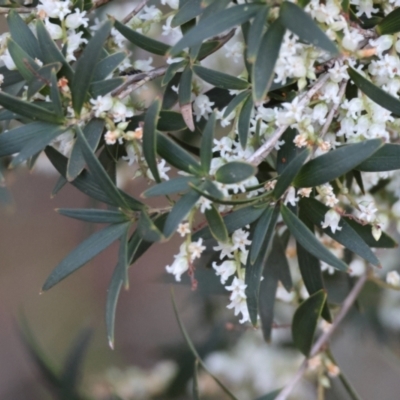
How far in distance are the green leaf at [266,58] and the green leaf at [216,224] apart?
9 cm

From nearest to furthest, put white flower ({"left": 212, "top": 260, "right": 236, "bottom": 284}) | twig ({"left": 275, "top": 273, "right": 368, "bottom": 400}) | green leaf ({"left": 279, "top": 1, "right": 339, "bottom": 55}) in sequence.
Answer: green leaf ({"left": 279, "top": 1, "right": 339, "bottom": 55}), white flower ({"left": 212, "top": 260, "right": 236, "bottom": 284}), twig ({"left": 275, "top": 273, "right": 368, "bottom": 400})

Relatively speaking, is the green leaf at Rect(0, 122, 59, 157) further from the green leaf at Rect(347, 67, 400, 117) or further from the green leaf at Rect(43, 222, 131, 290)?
the green leaf at Rect(347, 67, 400, 117)

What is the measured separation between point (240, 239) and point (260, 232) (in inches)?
1.0

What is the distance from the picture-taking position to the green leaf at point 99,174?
0.40 metres

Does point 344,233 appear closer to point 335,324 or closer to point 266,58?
point 266,58

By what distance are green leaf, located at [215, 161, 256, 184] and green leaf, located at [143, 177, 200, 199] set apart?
0.02 meters

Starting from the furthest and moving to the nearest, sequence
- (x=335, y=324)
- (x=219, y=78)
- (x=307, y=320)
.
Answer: (x=335, y=324), (x=307, y=320), (x=219, y=78)

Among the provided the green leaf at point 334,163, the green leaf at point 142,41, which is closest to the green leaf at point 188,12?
the green leaf at point 142,41

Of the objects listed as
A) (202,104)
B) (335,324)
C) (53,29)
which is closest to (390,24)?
(202,104)

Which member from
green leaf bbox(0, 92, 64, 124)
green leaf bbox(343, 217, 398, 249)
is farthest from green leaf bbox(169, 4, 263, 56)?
green leaf bbox(343, 217, 398, 249)

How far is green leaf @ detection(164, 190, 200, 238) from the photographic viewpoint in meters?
0.37

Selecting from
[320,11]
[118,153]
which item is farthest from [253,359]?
[320,11]

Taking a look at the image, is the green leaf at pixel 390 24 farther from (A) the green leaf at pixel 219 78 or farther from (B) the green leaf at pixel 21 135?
(B) the green leaf at pixel 21 135

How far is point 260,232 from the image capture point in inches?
16.4
